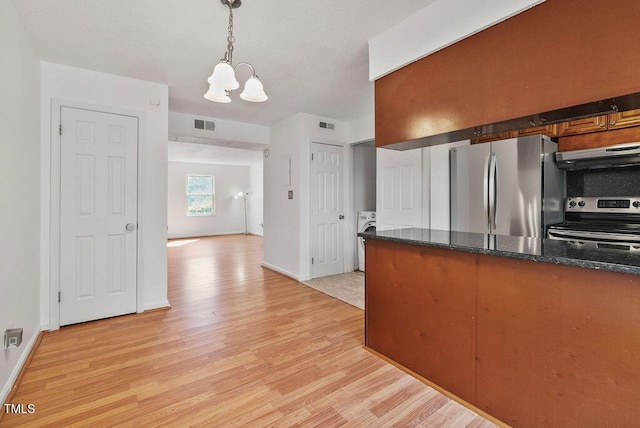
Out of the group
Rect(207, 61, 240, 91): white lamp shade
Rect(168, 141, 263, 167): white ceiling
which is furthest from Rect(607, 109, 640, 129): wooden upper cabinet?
Rect(168, 141, 263, 167): white ceiling

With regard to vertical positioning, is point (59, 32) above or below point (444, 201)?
above

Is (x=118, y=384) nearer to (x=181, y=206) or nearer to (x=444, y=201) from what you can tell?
(x=444, y=201)

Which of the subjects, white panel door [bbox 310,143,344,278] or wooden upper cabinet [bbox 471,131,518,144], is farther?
white panel door [bbox 310,143,344,278]

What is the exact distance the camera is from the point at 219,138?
4.70m

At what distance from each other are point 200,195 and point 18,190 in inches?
325

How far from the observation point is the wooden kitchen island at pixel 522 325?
122cm

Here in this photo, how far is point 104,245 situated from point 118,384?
1.65m

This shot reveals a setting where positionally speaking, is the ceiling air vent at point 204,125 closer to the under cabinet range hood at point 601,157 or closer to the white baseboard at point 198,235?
the under cabinet range hood at point 601,157

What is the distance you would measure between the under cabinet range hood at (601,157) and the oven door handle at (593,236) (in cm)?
63

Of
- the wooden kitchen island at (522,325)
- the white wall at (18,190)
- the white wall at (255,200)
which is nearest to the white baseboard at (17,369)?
the white wall at (18,190)

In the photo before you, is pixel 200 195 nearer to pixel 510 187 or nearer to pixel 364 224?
pixel 364 224

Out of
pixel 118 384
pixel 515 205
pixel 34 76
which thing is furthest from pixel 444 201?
pixel 34 76

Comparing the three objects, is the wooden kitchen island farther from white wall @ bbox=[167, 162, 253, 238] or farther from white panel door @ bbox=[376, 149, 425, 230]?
white wall @ bbox=[167, 162, 253, 238]

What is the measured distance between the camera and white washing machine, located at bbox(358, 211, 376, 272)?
16.0 ft
